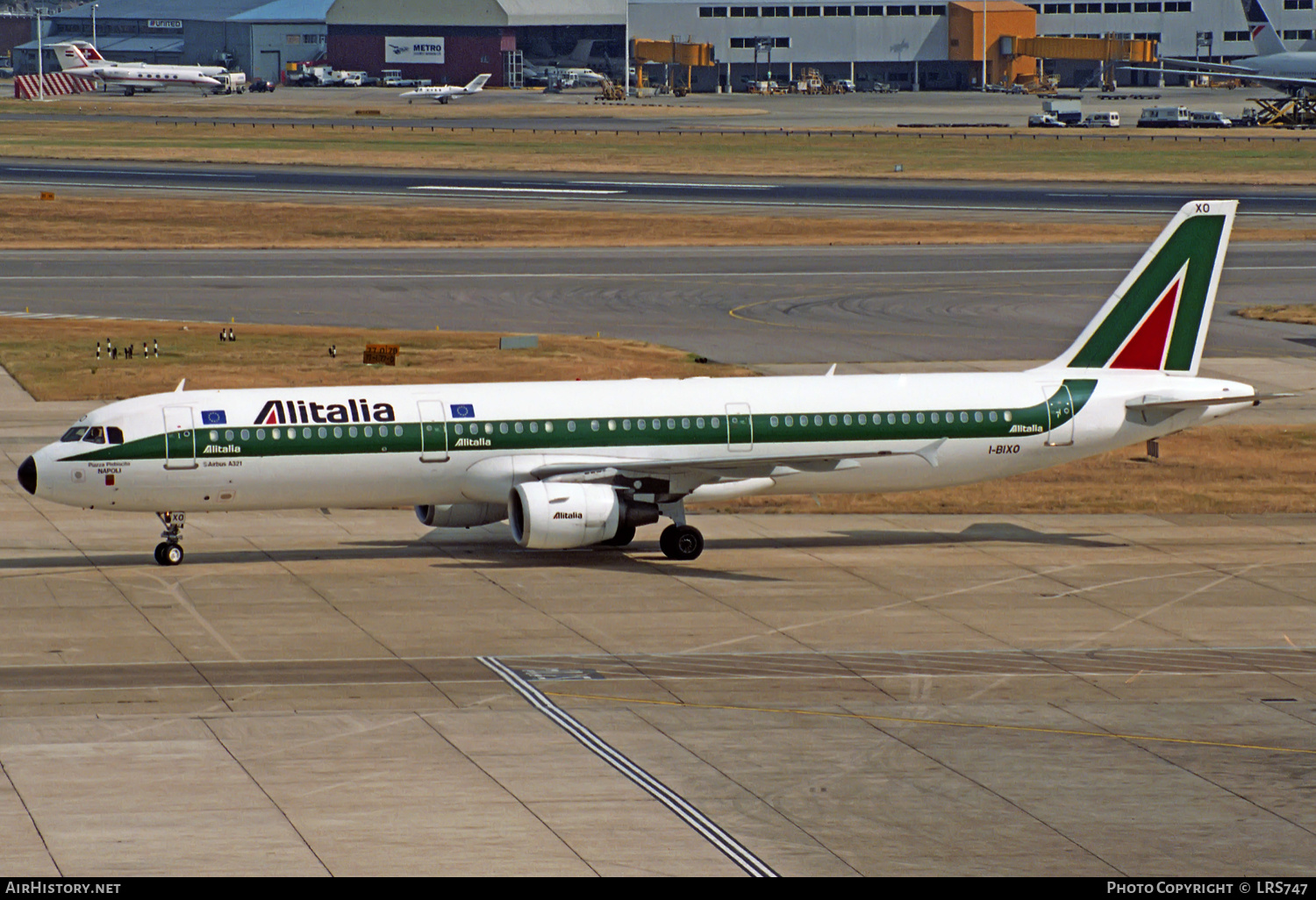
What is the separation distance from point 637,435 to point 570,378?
2459cm

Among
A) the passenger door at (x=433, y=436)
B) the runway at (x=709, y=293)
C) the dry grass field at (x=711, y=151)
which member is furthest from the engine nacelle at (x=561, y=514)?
the dry grass field at (x=711, y=151)

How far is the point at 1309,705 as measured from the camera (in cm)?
3209

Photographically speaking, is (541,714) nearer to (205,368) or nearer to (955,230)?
(205,368)

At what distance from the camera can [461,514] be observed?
44.2 metres

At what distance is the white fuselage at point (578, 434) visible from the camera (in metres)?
41.4

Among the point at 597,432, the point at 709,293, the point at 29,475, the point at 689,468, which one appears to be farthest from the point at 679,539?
the point at 709,293

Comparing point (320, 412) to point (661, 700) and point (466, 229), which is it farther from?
point (466, 229)

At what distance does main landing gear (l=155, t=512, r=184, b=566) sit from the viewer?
4262 centimetres

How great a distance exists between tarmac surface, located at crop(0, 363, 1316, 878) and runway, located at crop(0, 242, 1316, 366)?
31.2 meters

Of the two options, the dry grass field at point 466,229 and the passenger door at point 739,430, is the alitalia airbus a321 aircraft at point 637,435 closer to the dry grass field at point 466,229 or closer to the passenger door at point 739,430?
the passenger door at point 739,430

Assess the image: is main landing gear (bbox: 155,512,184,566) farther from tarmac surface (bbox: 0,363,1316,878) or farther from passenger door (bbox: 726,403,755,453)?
passenger door (bbox: 726,403,755,453)

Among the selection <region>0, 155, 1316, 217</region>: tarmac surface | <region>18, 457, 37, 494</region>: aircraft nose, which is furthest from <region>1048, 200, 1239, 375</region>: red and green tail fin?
<region>0, 155, 1316, 217</region>: tarmac surface

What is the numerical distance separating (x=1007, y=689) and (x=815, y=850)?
959 cm

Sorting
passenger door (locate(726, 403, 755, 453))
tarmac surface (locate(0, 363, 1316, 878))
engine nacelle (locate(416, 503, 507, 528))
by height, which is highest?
passenger door (locate(726, 403, 755, 453))
